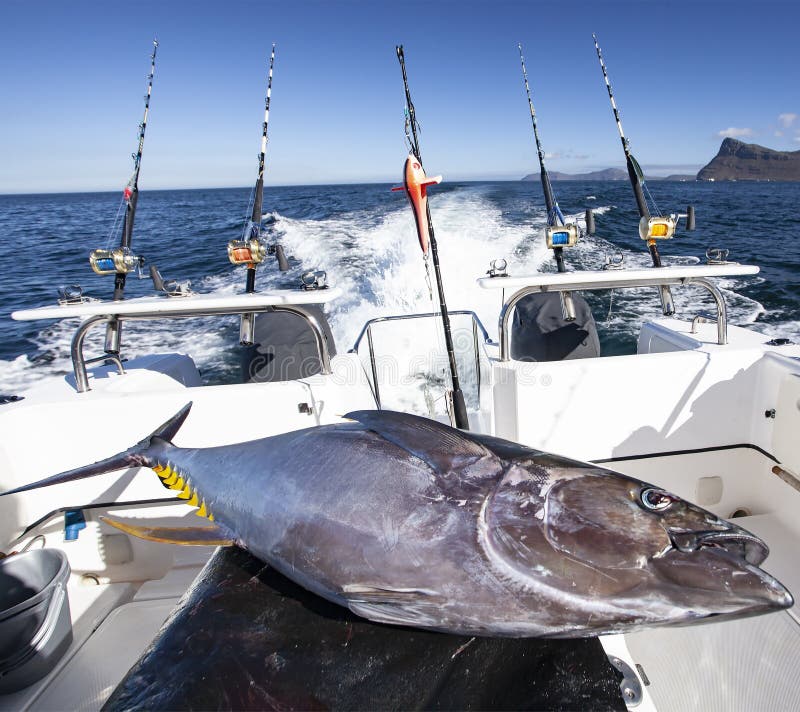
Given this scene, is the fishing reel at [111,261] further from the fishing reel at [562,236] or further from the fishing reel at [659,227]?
the fishing reel at [659,227]

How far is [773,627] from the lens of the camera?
1.95 m

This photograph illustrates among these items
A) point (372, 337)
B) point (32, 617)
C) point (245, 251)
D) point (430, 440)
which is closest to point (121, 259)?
point (245, 251)

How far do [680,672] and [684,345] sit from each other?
5.96 ft

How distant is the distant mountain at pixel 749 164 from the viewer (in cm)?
8869

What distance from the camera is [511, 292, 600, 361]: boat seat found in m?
3.87

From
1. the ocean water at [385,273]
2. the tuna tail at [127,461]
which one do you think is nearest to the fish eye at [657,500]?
the tuna tail at [127,461]

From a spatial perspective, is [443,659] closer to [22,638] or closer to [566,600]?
[566,600]

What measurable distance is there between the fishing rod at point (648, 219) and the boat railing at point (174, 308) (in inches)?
81.5

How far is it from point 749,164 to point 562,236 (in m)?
119

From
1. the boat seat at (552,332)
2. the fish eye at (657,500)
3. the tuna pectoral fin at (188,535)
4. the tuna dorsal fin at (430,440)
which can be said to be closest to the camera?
the fish eye at (657,500)

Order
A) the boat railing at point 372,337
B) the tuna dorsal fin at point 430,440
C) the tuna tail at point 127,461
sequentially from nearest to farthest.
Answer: the tuna dorsal fin at point 430,440 → the tuna tail at point 127,461 → the boat railing at point 372,337

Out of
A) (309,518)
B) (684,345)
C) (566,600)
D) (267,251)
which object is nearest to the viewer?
(566,600)

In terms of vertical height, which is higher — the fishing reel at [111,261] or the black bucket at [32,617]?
→ the fishing reel at [111,261]

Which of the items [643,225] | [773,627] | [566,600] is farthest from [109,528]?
[643,225]
